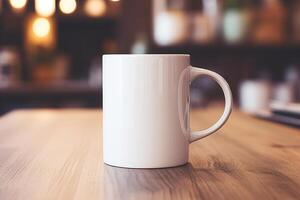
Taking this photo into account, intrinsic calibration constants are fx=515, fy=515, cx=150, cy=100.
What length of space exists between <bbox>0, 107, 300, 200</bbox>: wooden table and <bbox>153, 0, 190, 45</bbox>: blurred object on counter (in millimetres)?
1625

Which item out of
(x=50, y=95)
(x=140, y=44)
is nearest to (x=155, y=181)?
(x=140, y=44)

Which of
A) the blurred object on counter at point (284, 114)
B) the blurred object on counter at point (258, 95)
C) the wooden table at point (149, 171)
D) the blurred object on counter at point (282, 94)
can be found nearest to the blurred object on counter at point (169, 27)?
the blurred object on counter at point (282, 94)

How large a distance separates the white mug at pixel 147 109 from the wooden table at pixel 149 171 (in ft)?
0.06

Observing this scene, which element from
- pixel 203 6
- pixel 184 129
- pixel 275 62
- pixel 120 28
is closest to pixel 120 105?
pixel 184 129

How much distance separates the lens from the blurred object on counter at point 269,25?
271 centimetres

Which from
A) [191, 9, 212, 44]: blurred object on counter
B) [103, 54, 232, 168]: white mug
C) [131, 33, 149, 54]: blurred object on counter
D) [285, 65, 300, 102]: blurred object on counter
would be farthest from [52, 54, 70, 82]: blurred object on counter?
[103, 54, 232, 168]: white mug

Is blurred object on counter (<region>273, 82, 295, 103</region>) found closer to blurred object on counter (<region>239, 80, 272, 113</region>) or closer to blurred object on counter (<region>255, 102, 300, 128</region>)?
blurred object on counter (<region>239, 80, 272, 113</region>)

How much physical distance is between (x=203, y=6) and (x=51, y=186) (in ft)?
7.74

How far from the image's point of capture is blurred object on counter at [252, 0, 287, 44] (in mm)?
2705

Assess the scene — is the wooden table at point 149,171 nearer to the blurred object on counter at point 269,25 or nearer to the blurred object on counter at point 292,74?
the blurred object on counter at point 269,25

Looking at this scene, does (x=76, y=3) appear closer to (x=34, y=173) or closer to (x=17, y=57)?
(x=17, y=57)

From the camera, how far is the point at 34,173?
61cm

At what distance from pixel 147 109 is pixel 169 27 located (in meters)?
2.03

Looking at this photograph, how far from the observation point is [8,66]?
9.23 ft
